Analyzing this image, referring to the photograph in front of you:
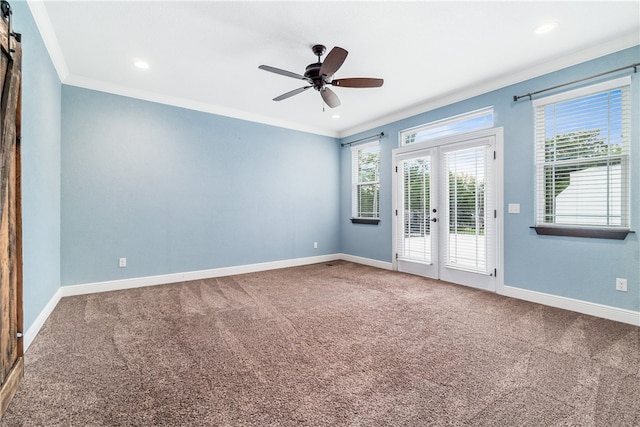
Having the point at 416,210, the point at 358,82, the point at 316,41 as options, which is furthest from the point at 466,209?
the point at 316,41

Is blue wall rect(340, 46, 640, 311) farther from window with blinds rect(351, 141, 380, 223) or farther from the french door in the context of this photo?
window with blinds rect(351, 141, 380, 223)

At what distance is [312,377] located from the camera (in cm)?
188

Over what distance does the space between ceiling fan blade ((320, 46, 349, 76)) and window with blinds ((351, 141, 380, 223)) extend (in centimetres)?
296

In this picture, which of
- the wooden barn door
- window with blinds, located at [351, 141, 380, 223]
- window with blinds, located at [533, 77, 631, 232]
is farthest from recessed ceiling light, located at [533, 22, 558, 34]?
the wooden barn door

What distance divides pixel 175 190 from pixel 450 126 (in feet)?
13.8

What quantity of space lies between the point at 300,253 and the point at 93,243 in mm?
3202

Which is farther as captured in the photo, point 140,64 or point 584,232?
point 140,64

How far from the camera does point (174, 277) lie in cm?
426

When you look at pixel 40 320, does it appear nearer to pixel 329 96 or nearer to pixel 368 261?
pixel 329 96

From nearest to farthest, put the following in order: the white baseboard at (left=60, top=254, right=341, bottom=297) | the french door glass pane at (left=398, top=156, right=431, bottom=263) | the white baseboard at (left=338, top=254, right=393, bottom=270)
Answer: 1. the white baseboard at (left=60, top=254, right=341, bottom=297)
2. the french door glass pane at (left=398, top=156, right=431, bottom=263)
3. the white baseboard at (left=338, top=254, right=393, bottom=270)

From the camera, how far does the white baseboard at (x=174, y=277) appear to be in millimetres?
3648

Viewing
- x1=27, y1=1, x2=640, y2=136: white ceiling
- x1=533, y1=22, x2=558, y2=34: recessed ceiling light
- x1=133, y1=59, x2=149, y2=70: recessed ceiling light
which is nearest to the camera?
x1=27, y1=1, x2=640, y2=136: white ceiling

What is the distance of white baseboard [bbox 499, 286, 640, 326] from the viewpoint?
108 inches

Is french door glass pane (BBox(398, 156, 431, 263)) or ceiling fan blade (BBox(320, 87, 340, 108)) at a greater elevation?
ceiling fan blade (BBox(320, 87, 340, 108))
